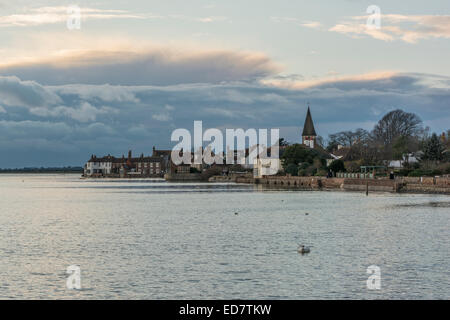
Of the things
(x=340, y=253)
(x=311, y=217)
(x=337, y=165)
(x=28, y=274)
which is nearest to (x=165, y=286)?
(x=28, y=274)

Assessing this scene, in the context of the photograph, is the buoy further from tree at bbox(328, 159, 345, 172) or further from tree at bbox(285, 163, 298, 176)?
tree at bbox(285, 163, 298, 176)

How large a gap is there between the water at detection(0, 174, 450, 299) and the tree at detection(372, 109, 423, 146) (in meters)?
A: 85.3

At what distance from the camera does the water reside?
802 inches

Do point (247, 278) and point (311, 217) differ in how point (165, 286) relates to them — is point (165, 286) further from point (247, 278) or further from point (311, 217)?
point (311, 217)

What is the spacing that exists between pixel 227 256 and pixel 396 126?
111106mm

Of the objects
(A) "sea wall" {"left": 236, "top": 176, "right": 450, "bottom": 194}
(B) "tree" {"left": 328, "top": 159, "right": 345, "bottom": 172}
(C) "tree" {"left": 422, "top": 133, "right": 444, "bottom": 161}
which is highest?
(C) "tree" {"left": 422, "top": 133, "right": 444, "bottom": 161}

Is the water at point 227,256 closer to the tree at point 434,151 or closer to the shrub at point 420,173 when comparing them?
the shrub at point 420,173

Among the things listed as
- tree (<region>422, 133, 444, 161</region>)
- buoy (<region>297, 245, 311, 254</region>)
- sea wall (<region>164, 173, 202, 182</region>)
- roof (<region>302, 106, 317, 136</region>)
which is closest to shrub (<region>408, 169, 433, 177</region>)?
tree (<region>422, 133, 444, 161</region>)

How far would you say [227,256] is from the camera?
2697 cm

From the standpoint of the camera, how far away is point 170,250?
29.0 meters

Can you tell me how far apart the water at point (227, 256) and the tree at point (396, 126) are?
8531cm

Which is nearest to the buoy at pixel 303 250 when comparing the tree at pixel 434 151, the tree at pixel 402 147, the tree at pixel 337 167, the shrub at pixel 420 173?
the shrub at pixel 420 173

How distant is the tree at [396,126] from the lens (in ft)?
425
